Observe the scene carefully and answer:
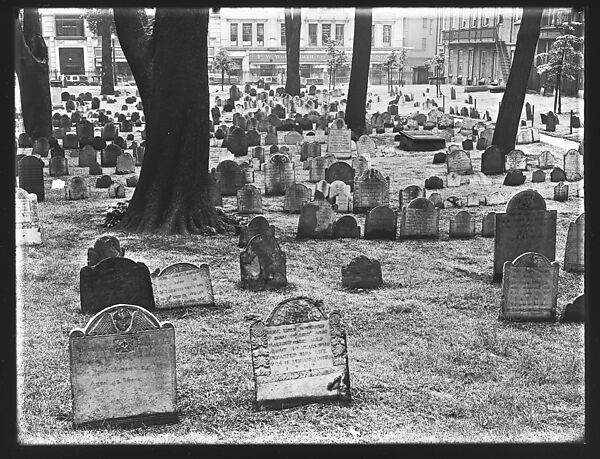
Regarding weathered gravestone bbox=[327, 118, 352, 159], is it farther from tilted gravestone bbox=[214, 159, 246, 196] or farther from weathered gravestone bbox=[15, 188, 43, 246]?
weathered gravestone bbox=[15, 188, 43, 246]

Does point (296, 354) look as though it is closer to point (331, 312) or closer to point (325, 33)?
point (331, 312)

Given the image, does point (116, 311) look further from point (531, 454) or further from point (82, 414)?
point (531, 454)

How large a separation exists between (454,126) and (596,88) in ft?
71.3

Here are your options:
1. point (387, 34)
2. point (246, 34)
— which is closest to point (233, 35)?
point (246, 34)

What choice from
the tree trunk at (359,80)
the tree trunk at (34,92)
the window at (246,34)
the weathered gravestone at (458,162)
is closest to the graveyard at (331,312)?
the weathered gravestone at (458,162)

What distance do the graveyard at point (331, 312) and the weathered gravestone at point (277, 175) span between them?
0.02 meters

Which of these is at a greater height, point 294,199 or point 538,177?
point 538,177

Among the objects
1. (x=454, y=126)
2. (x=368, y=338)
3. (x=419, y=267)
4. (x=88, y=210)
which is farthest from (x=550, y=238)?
(x=454, y=126)

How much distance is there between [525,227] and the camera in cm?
859

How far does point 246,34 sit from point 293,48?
13893 millimetres

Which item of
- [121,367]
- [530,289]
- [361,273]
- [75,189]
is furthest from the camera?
[75,189]

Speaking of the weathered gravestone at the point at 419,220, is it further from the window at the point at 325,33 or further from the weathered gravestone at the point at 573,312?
the window at the point at 325,33

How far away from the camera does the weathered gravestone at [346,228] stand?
35.0ft

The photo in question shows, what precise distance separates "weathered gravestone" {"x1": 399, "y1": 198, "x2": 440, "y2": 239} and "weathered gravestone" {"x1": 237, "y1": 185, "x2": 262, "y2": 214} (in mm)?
2466
